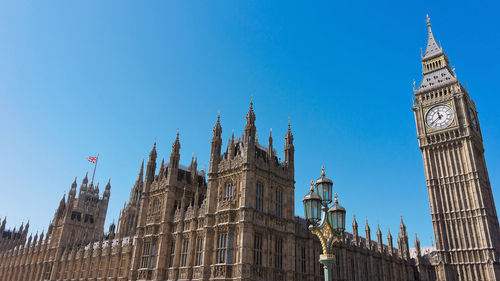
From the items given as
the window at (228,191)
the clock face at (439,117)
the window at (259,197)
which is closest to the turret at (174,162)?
the window at (228,191)

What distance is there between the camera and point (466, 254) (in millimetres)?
64250

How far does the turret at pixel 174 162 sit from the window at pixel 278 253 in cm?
1508

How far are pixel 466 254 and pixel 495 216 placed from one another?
11.4 metres

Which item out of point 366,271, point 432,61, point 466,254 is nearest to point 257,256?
point 366,271

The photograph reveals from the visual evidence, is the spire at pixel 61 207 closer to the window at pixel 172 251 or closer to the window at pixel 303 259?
the window at pixel 172 251

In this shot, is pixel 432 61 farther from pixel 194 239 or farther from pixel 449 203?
pixel 194 239

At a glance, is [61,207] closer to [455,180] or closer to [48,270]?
[48,270]

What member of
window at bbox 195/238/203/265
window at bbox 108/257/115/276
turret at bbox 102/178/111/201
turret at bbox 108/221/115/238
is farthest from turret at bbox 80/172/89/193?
window at bbox 195/238/203/265

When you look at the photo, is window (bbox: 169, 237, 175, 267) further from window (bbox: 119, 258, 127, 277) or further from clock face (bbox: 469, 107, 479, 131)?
clock face (bbox: 469, 107, 479, 131)

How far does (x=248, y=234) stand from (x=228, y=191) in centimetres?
577

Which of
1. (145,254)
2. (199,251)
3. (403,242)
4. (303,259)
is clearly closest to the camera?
(199,251)

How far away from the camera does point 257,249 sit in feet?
116

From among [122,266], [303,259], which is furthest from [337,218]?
[122,266]

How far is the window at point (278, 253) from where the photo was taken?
120ft
